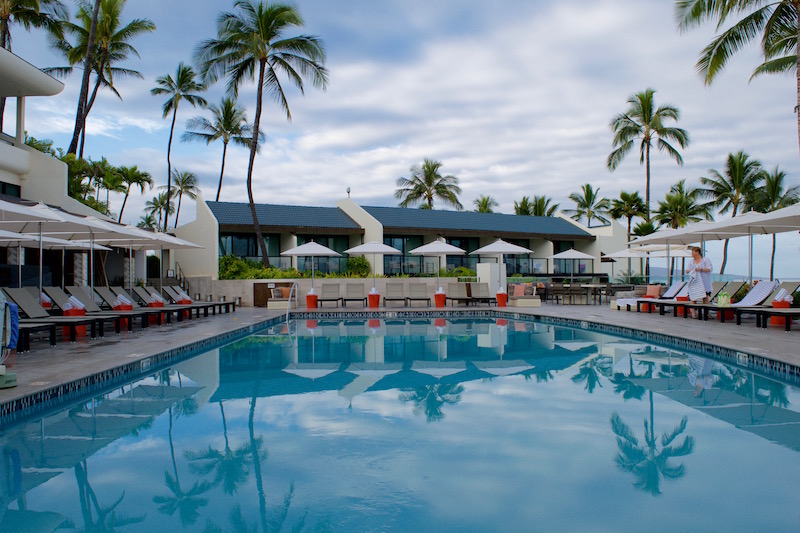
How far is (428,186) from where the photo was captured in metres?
40.8

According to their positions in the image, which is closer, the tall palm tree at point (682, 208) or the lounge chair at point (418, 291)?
the lounge chair at point (418, 291)

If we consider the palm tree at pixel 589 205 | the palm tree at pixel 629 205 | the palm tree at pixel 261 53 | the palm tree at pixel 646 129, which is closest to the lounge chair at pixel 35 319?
the palm tree at pixel 261 53

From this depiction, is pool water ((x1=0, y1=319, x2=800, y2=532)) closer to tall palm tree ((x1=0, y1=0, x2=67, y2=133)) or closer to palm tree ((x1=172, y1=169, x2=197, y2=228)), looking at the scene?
tall palm tree ((x1=0, y1=0, x2=67, y2=133))

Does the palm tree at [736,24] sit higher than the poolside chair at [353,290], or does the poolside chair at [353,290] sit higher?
the palm tree at [736,24]

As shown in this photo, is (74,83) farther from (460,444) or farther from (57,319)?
(460,444)

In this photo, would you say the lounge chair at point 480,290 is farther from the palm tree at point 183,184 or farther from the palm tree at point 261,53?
the palm tree at point 183,184

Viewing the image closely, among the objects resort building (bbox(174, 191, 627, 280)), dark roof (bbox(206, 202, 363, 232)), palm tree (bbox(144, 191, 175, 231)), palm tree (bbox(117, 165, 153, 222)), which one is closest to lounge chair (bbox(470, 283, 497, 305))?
resort building (bbox(174, 191, 627, 280))

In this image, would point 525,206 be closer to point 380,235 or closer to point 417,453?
point 380,235

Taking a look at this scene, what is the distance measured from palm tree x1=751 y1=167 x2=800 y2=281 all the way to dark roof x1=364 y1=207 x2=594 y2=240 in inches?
450

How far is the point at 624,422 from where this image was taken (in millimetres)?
5906

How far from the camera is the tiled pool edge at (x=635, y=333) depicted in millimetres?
7888

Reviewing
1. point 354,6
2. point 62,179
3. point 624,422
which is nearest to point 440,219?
point 354,6

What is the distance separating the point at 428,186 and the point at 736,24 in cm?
2643

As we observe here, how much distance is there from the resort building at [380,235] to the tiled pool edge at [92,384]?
45.4 ft
